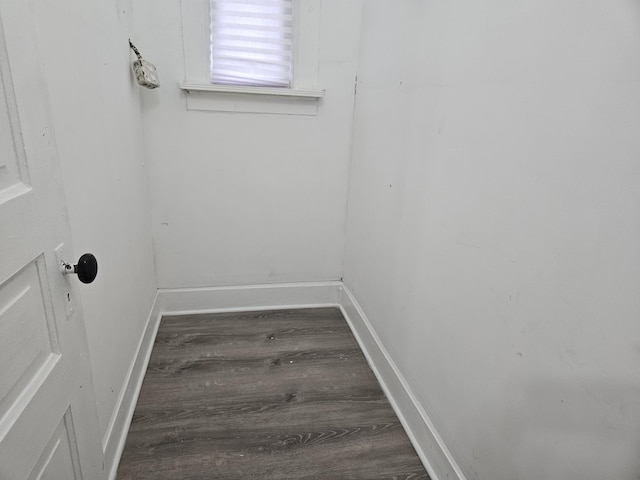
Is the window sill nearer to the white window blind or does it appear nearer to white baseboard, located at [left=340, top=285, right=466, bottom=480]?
the white window blind

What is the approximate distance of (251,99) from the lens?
2045 mm

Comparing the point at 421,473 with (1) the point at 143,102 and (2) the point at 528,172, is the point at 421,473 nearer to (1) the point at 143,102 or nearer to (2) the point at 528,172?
(2) the point at 528,172

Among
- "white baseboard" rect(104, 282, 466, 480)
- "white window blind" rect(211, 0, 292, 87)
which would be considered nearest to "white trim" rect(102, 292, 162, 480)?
"white baseboard" rect(104, 282, 466, 480)

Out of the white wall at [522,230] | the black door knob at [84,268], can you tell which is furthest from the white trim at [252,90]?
the black door knob at [84,268]

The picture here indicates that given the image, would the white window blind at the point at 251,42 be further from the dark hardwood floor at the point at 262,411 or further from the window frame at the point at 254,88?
the dark hardwood floor at the point at 262,411

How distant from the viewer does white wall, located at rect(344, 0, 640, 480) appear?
70cm

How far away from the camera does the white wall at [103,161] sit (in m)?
0.98

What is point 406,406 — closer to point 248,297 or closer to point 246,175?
A: point 248,297

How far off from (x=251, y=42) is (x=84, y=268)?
167 cm

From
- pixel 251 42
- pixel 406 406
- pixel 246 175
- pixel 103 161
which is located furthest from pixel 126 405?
pixel 251 42

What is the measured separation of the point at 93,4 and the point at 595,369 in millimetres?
1733

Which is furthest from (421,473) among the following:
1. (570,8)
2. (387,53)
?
(387,53)

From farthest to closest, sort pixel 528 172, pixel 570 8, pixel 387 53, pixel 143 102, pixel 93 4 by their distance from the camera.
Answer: pixel 143 102 → pixel 387 53 → pixel 93 4 → pixel 528 172 → pixel 570 8

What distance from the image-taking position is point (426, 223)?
4.59ft
